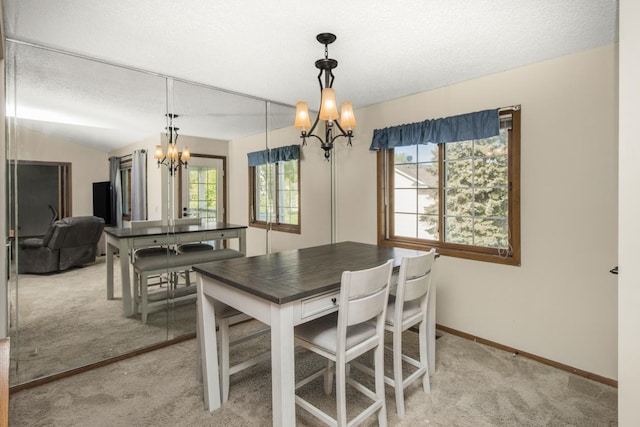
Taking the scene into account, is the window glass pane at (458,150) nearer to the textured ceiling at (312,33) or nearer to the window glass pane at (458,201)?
the window glass pane at (458,201)

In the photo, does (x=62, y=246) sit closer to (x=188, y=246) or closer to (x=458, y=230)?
(x=188, y=246)

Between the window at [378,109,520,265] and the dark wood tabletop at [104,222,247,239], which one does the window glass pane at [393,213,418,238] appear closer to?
the window at [378,109,520,265]

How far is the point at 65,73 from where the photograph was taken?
2428mm

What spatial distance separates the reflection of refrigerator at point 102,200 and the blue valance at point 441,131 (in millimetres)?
2590

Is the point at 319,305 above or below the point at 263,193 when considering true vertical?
below

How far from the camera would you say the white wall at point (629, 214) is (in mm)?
1170

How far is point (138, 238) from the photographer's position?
2.86 meters

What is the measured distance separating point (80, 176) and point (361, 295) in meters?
2.37

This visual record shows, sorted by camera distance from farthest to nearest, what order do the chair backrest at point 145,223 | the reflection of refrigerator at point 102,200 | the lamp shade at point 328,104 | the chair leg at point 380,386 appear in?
the chair backrest at point 145,223
the reflection of refrigerator at point 102,200
the lamp shade at point 328,104
the chair leg at point 380,386

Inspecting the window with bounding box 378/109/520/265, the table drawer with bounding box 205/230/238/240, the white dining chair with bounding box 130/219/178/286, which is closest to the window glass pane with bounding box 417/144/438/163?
the window with bounding box 378/109/520/265

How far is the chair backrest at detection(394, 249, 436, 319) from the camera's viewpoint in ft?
6.32

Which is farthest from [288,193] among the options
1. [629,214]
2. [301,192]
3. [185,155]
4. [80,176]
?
[629,214]

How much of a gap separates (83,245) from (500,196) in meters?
3.47

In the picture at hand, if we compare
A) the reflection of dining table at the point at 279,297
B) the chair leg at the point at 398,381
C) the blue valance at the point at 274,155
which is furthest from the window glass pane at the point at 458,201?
the blue valance at the point at 274,155
